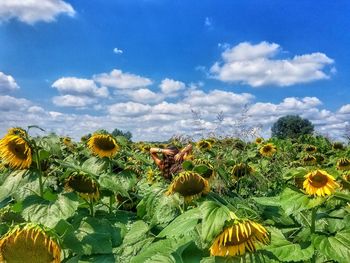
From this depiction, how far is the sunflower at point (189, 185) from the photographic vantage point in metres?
2.59

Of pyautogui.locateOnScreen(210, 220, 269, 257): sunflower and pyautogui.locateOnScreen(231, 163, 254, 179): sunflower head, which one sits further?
pyautogui.locateOnScreen(231, 163, 254, 179): sunflower head

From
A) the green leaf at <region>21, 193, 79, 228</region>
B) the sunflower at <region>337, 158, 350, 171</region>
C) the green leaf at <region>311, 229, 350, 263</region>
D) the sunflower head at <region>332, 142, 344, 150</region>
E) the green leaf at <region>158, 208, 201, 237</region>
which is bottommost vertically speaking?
the sunflower head at <region>332, 142, 344, 150</region>

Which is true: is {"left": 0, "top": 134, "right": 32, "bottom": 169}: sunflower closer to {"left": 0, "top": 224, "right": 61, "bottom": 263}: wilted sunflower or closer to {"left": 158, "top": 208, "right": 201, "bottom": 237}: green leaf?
{"left": 0, "top": 224, "right": 61, "bottom": 263}: wilted sunflower

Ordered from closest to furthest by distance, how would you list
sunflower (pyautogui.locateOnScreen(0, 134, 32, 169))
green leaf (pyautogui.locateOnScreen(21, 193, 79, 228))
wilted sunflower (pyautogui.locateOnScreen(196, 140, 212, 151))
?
1. green leaf (pyautogui.locateOnScreen(21, 193, 79, 228))
2. sunflower (pyautogui.locateOnScreen(0, 134, 32, 169))
3. wilted sunflower (pyautogui.locateOnScreen(196, 140, 212, 151))

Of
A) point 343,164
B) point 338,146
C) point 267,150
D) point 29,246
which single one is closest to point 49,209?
point 29,246

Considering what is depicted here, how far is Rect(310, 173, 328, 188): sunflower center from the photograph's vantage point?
252 cm

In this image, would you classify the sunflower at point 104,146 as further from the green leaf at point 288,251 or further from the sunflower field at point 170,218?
the green leaf at point 288,251

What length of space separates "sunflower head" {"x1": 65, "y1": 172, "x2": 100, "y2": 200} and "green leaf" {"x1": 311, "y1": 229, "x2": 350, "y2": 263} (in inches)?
53.1

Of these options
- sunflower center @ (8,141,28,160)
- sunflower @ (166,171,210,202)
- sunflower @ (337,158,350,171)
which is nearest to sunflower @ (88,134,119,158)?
sunflower center @ (8,141,28,160)

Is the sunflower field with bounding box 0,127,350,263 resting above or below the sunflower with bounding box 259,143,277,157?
above

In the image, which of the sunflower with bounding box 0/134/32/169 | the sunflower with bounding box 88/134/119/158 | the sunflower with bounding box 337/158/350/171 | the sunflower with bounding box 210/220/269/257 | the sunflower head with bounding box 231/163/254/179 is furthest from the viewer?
the sunflower with bounding box 337/158/350/171

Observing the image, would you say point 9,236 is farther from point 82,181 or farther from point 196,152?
point 196,152

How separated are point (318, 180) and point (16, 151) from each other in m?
1.70

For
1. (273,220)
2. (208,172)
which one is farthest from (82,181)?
(273,220)
